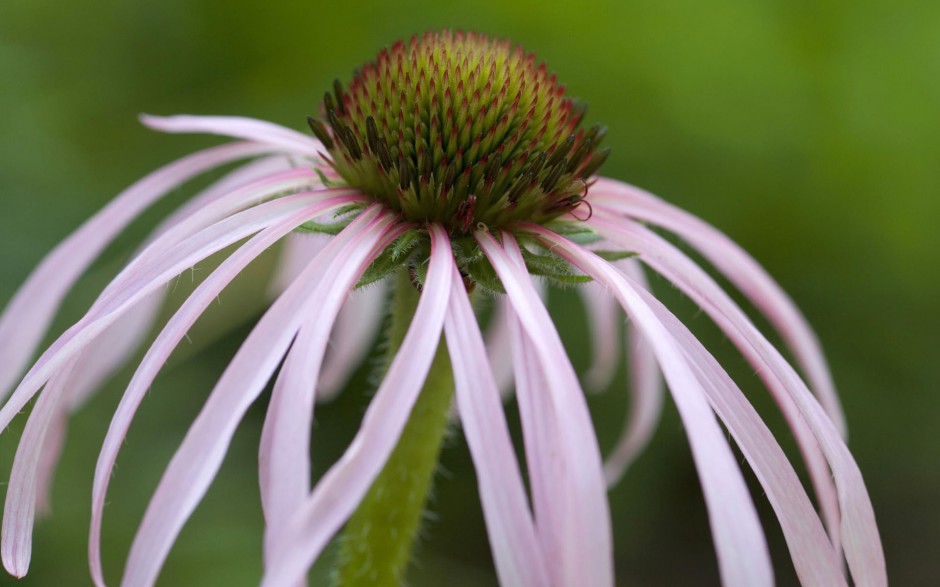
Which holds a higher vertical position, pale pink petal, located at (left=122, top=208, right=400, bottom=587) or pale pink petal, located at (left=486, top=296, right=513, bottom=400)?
pale pink petal, located at (left=486, top=296, right=513, bottom=400)

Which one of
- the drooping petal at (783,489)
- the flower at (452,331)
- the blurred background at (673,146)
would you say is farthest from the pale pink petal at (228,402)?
the blurred background at (673,146)

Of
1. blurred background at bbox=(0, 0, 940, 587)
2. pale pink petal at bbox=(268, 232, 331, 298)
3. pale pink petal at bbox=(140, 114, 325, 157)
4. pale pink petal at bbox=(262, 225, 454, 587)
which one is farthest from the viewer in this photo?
blurred background at bbox=(0, 0, 940, 587)

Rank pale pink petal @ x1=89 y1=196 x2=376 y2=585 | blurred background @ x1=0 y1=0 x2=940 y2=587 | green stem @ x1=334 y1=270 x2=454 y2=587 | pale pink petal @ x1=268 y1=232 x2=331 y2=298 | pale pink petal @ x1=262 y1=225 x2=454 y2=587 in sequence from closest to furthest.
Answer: pale pink petal @ x1=262 y1=225 x2=454 y2=587 → pale pink petal @ x1=89 y1=196 x2=376 y2=585 → green stem @ x1=334 y1=270 x2=454 y2=587 → pale pink petal @ x1=268 y1=232 x2=331 y2=298 → blurred background @ x1=0 y1=0 x2=940 y2=587

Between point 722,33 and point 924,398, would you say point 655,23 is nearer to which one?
point 722,33

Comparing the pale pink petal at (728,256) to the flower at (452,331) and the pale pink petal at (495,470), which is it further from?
the pale pink petal at (495,470)

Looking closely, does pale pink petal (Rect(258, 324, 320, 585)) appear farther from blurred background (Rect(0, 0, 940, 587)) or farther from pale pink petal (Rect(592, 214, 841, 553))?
blurred background (Rect(0, 0, 940, 587))

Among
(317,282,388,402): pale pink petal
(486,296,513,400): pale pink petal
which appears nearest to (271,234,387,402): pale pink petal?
(317,282,388,402): pale pink petal

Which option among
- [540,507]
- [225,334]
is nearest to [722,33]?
[225,334]
